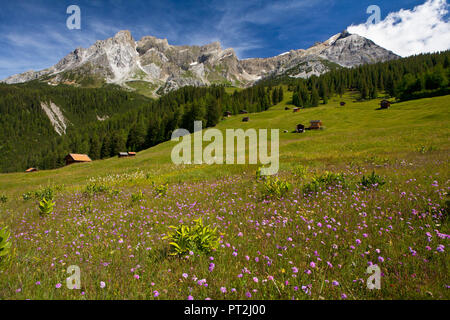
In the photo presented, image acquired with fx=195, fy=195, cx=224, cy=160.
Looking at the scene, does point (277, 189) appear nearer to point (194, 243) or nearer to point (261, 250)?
point (261, 250)

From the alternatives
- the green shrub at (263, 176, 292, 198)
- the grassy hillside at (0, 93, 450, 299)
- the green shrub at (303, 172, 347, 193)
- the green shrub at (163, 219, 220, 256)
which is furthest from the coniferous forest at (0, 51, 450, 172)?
the green shrub at (163, 219, 220, 256)

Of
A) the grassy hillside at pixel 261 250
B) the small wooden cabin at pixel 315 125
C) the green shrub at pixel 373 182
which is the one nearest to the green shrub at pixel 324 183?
the grassy hillside at pixel 261 250

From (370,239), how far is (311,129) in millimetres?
59928

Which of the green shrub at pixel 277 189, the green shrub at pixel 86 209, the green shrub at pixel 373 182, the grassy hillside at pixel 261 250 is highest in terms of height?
the green shrub at pixel 373 182

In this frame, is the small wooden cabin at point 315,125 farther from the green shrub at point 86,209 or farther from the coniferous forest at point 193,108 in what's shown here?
the green shrub at point 86,209

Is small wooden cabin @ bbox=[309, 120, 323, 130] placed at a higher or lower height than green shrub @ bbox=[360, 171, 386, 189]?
higher

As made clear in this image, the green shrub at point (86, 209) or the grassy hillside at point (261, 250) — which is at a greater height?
the grassy hillside at point (261, 250)

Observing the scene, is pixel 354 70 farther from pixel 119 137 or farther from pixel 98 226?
pixel 98 226

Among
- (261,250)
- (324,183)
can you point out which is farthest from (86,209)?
(324,183)

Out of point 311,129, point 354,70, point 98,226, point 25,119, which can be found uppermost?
point 354,70

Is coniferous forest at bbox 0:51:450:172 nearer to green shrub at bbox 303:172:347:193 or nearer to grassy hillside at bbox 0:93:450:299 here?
green shrub at bbox 303:172:347:193

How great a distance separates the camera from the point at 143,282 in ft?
9.43

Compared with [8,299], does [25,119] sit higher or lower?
higher
